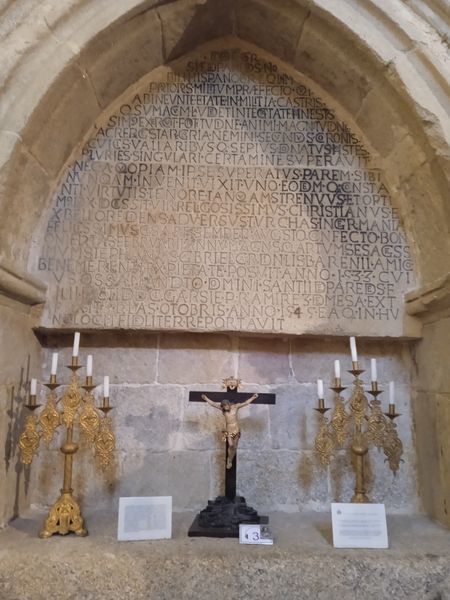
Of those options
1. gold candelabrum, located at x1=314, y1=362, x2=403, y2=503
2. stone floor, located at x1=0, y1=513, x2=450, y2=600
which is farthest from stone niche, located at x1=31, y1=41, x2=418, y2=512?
stone floor, located at x1=0, y1=513, x2=450, y2=600

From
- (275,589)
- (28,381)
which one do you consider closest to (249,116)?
(28,381)

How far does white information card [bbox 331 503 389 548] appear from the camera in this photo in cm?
222

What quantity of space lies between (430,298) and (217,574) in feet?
5.37

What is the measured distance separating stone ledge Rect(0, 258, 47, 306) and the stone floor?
1.15 metres

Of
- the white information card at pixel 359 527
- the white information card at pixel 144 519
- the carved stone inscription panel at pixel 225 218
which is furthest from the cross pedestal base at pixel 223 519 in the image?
the carved stone inscription panel at pixel 225 218

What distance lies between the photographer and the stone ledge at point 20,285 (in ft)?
7.66

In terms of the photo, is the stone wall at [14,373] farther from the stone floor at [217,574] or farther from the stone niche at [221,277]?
the stone floor at [217,574]

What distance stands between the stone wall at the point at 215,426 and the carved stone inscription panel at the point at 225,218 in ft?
0.92

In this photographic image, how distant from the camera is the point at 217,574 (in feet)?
6.73

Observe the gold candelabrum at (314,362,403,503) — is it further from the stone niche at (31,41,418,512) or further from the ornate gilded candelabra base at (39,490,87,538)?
the ornate gilded candelabra base at (39,490,87,538)

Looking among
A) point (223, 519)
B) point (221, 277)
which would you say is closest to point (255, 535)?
point (223, 519)

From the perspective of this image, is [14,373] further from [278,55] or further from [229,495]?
[278,55]

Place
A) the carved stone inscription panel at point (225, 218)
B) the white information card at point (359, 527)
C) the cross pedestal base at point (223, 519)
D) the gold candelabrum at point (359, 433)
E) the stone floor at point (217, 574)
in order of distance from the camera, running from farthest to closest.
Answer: the carved stone inscription panel at point (225, 218) < the gold candelabrum at point (359, 433) < the cross pedestal base at point (223, 519) < the white information card at point (359, 527) < the stone floor at point (217, 574)

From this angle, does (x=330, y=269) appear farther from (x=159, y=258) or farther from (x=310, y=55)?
(x=310, y=55)
